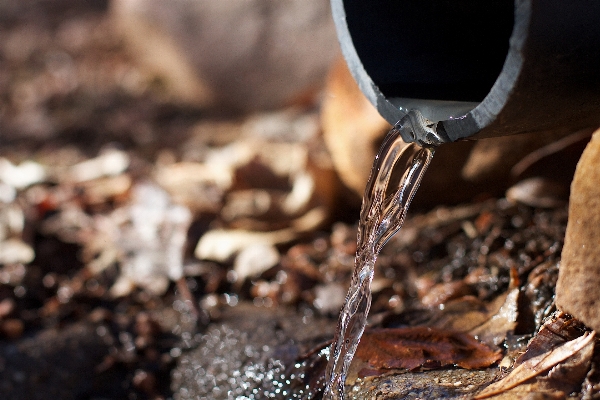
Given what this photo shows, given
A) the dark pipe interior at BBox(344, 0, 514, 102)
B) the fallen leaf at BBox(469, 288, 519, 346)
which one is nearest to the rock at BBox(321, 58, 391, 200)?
the dark pipe interior at BBox(344, 0, 514, 102)

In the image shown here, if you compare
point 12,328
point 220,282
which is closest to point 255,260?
point 220,282

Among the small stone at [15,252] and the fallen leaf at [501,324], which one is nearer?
the fallen leaf at [501,324]

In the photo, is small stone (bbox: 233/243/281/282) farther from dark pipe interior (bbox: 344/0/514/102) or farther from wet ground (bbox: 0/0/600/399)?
dark pipe interior (bbox: 344/0/514/102)

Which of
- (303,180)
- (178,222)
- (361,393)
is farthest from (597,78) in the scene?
(178,222)

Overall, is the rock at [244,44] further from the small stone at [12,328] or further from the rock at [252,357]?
the small stone at [12,328]

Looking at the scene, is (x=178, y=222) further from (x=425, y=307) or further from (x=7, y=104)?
(x=7, y=104)

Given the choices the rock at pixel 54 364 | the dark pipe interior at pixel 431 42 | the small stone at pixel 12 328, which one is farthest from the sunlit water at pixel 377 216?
the small stone at pixel 12 328
